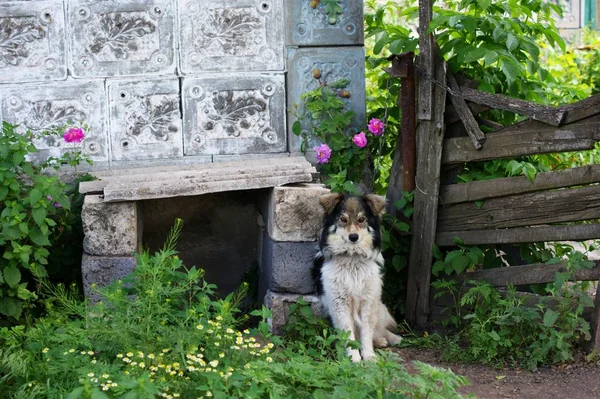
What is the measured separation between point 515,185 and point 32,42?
366 centimetres

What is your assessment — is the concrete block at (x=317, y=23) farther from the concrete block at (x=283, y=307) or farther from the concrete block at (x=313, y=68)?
the concrete block at (x=283, y=307)

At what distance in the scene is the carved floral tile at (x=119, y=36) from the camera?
6.62 meters

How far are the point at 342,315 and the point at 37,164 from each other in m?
2.59

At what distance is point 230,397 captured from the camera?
4164mm

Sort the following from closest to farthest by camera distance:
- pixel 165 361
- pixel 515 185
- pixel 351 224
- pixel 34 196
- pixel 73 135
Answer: pixel 165 361, pixel 34 196, pixel 351 224, pixel 515 185, pixel 73 135

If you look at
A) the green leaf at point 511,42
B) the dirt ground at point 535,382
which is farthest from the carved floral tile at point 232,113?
the dirt ground at point 535,382

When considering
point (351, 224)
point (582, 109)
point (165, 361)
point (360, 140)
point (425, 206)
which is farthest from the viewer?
point (360, 140)

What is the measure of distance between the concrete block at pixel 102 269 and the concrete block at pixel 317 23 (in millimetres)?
2102

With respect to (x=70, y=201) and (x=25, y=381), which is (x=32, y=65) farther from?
(x=25, y=381)

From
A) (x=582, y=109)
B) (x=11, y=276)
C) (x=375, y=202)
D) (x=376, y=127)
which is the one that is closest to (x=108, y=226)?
(x=11, y=276)

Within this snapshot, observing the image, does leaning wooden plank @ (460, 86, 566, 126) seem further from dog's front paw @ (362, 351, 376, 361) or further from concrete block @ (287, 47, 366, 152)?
dog's front paw @ (362, 351, 376, 361)

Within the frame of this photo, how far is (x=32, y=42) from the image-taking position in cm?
661

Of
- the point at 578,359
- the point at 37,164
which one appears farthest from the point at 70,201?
the point at 578,359

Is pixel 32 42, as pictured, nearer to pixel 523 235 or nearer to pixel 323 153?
pixel 323 153
